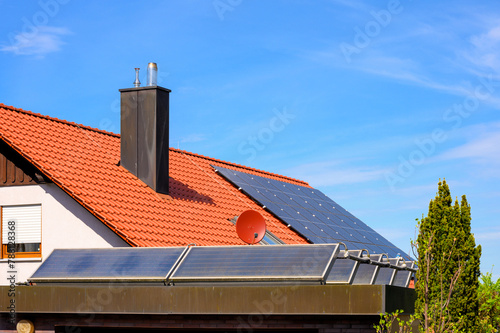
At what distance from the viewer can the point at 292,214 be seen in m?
26.5

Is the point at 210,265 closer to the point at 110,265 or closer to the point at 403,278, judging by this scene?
the point at 110,265

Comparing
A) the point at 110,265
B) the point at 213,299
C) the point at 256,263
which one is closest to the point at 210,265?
the point at 213,299

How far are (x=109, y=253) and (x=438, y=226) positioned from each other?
6779mm

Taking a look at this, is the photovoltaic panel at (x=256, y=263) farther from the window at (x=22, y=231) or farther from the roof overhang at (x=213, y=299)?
the window at (x=22, y=231)

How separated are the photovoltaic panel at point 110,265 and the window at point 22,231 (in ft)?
13.6

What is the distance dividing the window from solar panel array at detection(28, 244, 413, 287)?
13.3 feet

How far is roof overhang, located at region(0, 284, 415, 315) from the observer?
40.5ft

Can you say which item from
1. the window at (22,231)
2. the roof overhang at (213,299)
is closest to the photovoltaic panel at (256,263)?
the roof overhang at (213,299)

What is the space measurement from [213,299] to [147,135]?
33.6ft

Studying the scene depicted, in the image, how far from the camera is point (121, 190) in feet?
68.8

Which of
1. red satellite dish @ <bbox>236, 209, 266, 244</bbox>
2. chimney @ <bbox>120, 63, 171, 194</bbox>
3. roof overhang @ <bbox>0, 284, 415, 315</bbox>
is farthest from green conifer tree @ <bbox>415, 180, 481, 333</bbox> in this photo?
chimney @ <bbox>120, 63, 171, 194</bbox>

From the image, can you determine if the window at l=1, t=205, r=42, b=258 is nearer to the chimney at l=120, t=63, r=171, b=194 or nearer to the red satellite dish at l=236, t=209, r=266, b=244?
the chimney at l=120, t=63, r=171, b=194

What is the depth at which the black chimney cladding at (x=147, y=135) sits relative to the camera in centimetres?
2244

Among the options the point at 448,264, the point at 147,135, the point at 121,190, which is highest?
the point at 147,135
